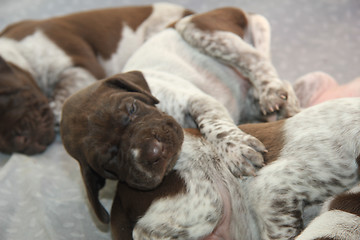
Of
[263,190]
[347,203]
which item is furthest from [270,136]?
[347,203]

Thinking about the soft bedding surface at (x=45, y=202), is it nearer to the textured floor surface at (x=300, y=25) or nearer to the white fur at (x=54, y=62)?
the white fur at (x=54, y=62)

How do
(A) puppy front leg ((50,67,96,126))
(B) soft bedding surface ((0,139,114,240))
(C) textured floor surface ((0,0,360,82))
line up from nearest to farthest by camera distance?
1. (B) soft bedding surface ((0,139,114,240))
2. (A) puppy front leg ((50,67,96,126))
3. (C) textured floor surface ((0,0,360,82))

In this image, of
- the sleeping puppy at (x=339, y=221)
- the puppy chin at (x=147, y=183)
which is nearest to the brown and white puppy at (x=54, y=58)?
the puppy chin at (x=147, y=183)

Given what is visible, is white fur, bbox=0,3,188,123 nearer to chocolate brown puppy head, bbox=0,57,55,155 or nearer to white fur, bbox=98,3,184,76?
white fur, bbox=98,3,184,76

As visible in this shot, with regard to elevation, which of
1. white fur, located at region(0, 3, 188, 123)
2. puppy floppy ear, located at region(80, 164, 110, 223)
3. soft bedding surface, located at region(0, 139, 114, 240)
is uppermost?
puppy floppy ear, located at region(80, 164, 110, 223)

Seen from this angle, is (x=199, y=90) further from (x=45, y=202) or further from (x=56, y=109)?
(x=56, y=109)

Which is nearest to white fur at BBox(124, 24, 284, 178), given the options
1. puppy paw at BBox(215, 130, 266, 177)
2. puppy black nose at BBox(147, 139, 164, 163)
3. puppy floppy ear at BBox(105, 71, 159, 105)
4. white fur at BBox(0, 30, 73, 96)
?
puppy paw at BBox(215, 130, 266, 177)
